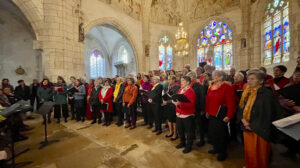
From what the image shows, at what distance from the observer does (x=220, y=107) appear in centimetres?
252

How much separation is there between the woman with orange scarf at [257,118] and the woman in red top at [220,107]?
311 mm

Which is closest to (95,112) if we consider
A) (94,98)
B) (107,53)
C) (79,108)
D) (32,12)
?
(94,98)

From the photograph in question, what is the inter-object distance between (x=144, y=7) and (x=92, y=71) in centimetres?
955

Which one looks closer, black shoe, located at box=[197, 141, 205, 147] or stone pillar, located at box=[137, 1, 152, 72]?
black shoe, located at box=[197, 141, 205, 147]

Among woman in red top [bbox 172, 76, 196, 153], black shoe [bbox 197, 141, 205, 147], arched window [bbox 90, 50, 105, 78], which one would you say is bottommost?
black shoe [bbox 197, 141, 205, 147]

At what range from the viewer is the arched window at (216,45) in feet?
42.4

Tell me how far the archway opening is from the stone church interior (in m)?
0.12

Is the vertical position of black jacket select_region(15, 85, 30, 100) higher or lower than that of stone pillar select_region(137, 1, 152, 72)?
lower

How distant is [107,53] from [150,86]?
560 inches

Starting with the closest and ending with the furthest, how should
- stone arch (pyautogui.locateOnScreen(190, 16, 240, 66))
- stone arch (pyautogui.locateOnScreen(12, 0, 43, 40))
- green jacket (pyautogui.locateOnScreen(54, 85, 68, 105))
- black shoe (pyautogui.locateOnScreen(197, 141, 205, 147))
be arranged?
black shoe (pyautogui.locateOnScreen(197, 141, 205, 147)), green jacket (pyautogui.locateOnScreen(54, 85, 68, 105)), stone arch (pyautogui.locateOnScreen(12, 0, 43, 40)), stone arch (pyautogui.locateOnScreen(190, 16, 240, 66))

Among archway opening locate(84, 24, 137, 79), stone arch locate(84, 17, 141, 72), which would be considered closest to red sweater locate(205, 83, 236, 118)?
stone arch locate(84, 17, 141, 72)

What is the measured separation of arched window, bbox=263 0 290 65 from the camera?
336 inches

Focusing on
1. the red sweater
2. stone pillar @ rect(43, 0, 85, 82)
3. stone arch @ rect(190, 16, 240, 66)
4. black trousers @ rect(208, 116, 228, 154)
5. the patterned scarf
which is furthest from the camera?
stone arch @ rect(190, 16, 240, 66)

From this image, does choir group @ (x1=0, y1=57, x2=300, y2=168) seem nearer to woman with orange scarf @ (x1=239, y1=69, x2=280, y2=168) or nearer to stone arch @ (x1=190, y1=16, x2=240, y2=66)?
woman with orange scarf @ (x1=239, y1=69, x2=280, y2=168)
